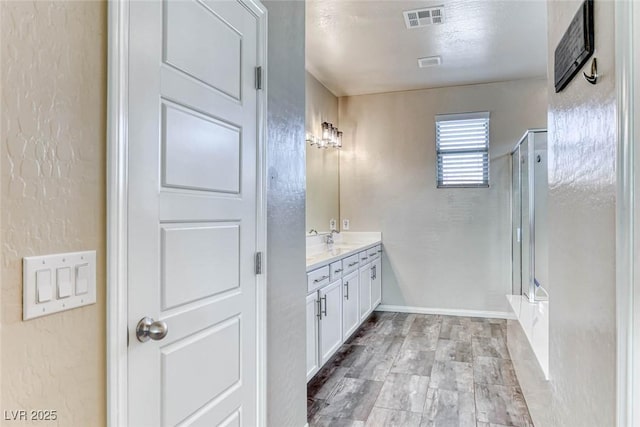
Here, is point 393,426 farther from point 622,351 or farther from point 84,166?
point 84,166

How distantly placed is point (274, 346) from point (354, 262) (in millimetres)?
2059

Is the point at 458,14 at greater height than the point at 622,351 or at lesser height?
greater

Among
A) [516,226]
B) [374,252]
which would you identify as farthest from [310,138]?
[516,226]

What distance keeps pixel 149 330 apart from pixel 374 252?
3.70m

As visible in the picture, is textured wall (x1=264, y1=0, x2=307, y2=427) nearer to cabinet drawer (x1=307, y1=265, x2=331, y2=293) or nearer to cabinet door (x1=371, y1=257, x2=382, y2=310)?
cabinet drawer (x1=307, y1=265, x2=331, y2=293)

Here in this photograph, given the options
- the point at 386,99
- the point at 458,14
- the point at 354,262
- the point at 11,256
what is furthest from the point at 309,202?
the point at 11,256

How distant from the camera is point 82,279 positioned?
2.86 ft

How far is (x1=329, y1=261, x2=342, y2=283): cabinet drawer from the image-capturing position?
308 centimetres

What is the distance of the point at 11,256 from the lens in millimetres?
729

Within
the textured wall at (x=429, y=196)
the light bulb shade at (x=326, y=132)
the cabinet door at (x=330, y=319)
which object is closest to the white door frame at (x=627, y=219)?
the cabinet door at (x=330, y=319)

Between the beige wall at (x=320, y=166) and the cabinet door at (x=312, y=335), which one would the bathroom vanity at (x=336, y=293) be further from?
the beige wall at (x=320, y=166)

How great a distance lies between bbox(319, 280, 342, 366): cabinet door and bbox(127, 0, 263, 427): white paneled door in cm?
134

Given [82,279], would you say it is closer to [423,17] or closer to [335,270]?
[335,270]

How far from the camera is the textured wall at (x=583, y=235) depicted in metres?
1.05
